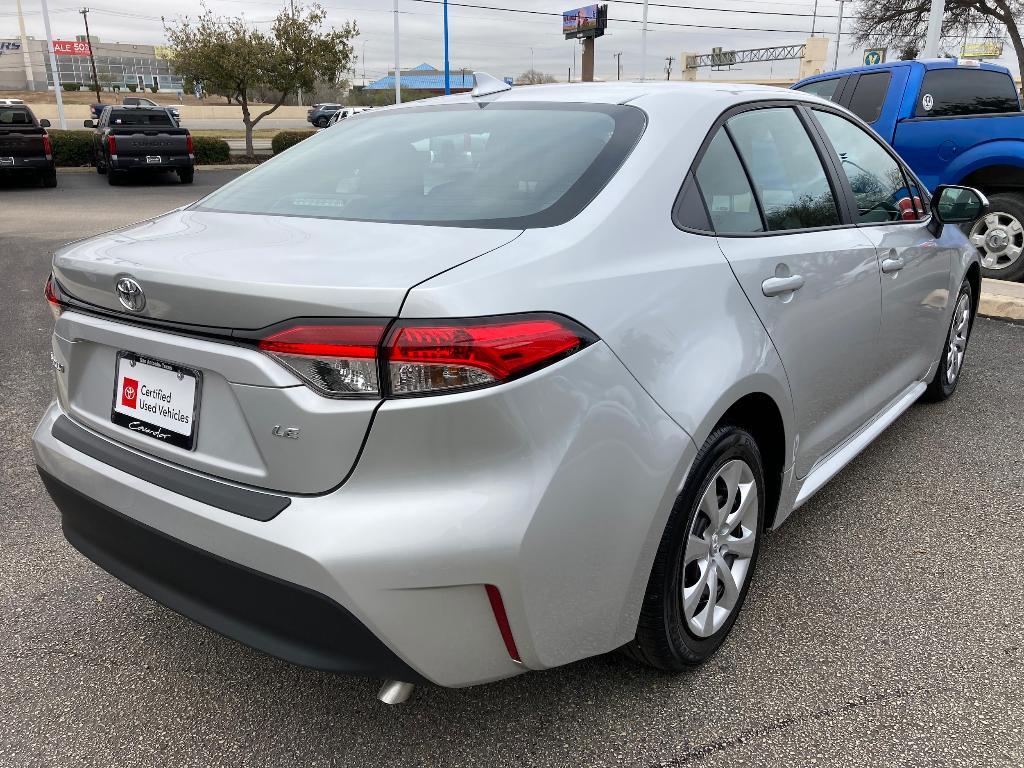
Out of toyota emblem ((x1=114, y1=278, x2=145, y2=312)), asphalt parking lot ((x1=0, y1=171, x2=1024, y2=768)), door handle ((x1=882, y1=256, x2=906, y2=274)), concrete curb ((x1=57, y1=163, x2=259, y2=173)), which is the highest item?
toyota emblem ((x1=114, y1=278, x2=145, y2=312))

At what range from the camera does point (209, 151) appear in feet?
80.5

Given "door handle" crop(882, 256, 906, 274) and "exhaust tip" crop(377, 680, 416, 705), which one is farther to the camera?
"door handle" crop(882, 256, 906, 274)

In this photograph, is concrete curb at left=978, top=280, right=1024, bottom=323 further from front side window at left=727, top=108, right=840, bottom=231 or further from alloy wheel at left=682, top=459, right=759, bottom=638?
alloy wheel at left=682, top=459, right=759, bottom=638

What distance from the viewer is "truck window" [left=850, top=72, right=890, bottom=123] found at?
7.81m

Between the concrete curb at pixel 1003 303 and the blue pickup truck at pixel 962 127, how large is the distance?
0.67m

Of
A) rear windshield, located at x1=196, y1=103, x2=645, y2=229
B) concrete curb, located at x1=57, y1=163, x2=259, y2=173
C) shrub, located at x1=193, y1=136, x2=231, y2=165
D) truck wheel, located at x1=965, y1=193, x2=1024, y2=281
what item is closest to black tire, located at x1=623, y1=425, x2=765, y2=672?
rear windshield, located at x1=196, y1=103, x2=645, y2=229

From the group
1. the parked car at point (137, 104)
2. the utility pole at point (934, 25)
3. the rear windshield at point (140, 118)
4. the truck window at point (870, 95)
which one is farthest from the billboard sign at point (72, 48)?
the truck window at point (870, 95)

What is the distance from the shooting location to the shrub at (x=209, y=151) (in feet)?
79.8

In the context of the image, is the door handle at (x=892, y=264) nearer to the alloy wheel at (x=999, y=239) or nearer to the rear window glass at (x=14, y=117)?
the alloy wheel at (x=999, y=239)

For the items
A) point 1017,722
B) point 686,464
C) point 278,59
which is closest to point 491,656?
point 686,464

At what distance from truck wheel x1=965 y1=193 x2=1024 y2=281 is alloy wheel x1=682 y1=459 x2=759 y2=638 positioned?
238 inches

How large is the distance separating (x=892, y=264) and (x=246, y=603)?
2646mm

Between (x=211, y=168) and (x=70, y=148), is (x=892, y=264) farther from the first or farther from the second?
(x=70, y=148)

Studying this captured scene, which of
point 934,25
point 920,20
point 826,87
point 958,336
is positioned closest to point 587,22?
point 920,20
